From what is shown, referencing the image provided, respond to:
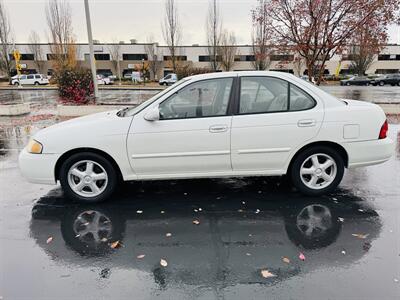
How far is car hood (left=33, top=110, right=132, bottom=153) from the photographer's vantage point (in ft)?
14.1

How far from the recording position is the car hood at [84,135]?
169 inches

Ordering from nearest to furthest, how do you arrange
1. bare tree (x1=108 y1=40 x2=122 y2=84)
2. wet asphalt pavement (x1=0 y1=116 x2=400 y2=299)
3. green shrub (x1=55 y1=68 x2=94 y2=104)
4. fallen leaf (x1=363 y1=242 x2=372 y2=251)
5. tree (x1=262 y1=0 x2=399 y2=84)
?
wet asphalt pavement (x1=0 y1=116 x2=400 y2=299) → fallen leaf (x1=363 y1=242 x2=372 y2=251) → tree (x1=262 y1=0 x2=399 y2=84) → green shrub (x1=55 y1=68 x2=94 y2=104) → bare tree (x1=108 y1=40 x2=122 y2=84)

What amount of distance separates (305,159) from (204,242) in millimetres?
1927

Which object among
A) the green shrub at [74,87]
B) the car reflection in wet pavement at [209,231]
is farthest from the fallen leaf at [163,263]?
the green shrub at [74,87]

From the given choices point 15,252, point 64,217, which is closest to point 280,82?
point 64,217

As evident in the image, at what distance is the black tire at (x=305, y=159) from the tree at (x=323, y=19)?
29.4 ft

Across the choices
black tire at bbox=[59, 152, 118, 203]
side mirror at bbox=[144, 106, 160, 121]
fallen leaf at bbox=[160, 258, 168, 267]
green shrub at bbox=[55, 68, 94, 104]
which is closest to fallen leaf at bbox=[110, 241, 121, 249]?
fallen leaf at bbox=[160, 258, 168, 267]

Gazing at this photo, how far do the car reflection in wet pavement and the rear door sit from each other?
→ 584 millimetres

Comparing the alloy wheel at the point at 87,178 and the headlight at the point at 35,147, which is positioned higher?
the headlight at the point at 35,147

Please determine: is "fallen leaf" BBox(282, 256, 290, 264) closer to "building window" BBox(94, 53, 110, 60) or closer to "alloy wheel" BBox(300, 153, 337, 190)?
"alloy wheel" BBox(300, 153, 337, 190)

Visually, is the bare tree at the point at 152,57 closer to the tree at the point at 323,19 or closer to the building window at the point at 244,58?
the building window at the point at 244,58

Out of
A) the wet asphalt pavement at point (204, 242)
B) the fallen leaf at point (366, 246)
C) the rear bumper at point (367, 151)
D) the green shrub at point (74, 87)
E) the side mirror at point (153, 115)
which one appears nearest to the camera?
the wet asphalt pavement at point (204, 242)

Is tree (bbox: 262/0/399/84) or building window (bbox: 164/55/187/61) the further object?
building window (bbox: 164/55/187/61)

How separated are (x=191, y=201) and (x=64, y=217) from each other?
164 centimetres
